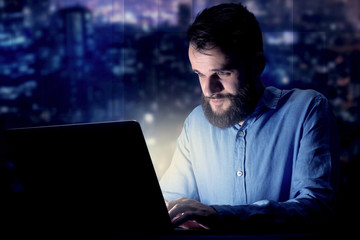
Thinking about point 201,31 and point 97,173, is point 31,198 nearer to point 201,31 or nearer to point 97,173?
point 97,173

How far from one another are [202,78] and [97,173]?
0.76 metres

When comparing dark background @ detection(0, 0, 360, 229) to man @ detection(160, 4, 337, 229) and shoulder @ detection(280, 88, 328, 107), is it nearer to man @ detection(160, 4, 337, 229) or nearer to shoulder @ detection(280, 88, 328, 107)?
man @ detection(160, 4, 337, 229)

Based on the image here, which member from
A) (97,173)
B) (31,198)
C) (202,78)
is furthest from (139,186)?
(202,78)

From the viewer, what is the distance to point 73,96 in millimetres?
4238

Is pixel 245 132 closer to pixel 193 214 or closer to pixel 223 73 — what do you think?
pixel 223 73

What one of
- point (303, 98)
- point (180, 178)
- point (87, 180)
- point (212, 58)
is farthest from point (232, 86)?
point (87, 180)

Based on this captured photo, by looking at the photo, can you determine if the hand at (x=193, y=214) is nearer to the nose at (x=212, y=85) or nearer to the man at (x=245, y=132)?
the man at (x=245, y=132)

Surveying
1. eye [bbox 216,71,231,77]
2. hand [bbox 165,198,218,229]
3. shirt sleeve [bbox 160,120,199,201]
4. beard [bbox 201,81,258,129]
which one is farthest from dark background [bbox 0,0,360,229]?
hand [bbox 165,198,218,229]

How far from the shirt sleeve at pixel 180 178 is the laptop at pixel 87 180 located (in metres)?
0.71

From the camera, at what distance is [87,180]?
30.2 inches

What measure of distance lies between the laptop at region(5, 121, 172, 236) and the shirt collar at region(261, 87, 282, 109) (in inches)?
32.8

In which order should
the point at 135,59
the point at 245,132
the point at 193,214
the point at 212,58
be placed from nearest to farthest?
the point at 193,214 < the point at 212,58 < the point at 245,132 < the point at 135,59

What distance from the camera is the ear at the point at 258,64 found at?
1474 mm

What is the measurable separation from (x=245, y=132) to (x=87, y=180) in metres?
0.85
